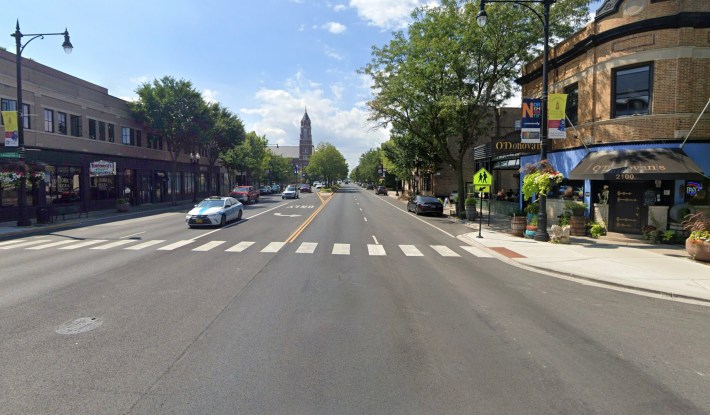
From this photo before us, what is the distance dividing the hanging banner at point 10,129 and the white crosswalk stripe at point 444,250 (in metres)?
20.2

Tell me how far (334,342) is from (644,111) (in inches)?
666

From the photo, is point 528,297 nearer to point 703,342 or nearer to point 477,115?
point 703,342

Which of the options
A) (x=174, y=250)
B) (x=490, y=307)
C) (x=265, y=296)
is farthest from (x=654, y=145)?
(x=174, y=250)

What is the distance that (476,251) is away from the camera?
47.8 ft

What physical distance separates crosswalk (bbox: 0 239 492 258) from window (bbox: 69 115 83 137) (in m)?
17.4

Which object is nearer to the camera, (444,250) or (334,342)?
(334,342)

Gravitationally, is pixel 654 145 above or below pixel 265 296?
above

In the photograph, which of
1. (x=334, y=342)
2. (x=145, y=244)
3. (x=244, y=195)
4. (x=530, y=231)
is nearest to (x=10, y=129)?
(x=145, y=244)

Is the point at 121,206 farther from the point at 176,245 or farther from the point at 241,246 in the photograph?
the point at 241,246

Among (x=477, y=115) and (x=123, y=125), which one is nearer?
(x=477, y=115)

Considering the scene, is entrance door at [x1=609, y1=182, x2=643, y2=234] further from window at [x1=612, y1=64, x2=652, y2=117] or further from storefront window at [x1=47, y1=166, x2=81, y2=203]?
storefront window at [x1=47, y1=166, x2=81, y2=203]

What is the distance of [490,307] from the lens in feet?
24.6

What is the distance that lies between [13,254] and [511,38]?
963 inches

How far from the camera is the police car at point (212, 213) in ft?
64.4
